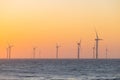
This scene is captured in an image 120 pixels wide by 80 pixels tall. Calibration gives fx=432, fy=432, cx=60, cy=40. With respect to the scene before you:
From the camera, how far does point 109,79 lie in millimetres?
82438

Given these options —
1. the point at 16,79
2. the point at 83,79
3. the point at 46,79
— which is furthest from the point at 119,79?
the point at 16,79

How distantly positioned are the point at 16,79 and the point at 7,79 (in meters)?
1.85

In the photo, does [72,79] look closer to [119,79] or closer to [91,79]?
[91,79]

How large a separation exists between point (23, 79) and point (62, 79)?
755 centimetres

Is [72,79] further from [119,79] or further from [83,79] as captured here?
[119,79]

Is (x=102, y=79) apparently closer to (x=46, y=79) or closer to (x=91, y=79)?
(x=91, y=79)

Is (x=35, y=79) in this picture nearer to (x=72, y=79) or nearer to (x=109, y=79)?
(x=72, y=79)

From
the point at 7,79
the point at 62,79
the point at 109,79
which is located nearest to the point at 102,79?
the point at 109,79

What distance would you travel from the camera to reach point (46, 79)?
83375 mm

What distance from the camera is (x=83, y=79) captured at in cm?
8462

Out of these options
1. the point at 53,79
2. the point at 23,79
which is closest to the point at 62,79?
the point at 53,79

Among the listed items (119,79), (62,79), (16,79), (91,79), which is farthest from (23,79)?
(119,79)

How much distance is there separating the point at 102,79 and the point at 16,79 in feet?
54.5

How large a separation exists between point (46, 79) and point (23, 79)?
4.45m
